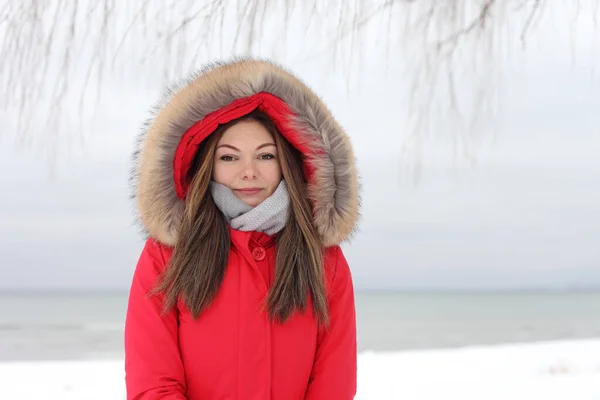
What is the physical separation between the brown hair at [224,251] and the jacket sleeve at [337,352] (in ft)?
0.16

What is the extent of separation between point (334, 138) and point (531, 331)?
578 inches

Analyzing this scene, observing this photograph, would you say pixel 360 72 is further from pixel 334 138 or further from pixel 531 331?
pixel 531 331

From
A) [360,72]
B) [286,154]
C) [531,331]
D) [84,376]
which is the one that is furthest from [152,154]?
[531,331]

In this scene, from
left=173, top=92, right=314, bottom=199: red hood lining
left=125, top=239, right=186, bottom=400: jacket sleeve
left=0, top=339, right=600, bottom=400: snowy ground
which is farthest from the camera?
left=0, top=339, right=600, bottom=400: snowy ground

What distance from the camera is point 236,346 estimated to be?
5.00 feet

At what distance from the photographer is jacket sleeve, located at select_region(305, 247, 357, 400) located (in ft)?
5.13

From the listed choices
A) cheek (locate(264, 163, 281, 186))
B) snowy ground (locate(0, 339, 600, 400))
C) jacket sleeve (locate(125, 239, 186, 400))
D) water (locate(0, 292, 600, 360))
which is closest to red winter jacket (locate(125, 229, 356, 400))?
jacket sleeve (locate(125, 239, 186, 400))

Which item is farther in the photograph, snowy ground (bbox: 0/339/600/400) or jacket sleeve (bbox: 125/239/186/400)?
snowy ground (bbox: 0/339/600/400)

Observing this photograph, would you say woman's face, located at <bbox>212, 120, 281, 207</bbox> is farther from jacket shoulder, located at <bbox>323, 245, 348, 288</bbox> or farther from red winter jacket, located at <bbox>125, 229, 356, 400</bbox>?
jacket shoulder, located at <bbox>323, 245, 348, 288</bbox>

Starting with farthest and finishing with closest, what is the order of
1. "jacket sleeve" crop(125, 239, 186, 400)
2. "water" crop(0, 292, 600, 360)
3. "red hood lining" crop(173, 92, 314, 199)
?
"water" crop(0, 292, 600, 360) → "red hood lining" crop(173, 92, 314, 199) → "jacket sleeve" crop(125, 239, 186, 400)

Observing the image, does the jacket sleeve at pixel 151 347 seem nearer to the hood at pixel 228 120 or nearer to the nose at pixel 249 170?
the hood at pixel 228 120

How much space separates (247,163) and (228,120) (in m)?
0.11

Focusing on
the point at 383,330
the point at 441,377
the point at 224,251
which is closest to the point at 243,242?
the point at 224,251

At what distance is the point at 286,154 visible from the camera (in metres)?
1.61
